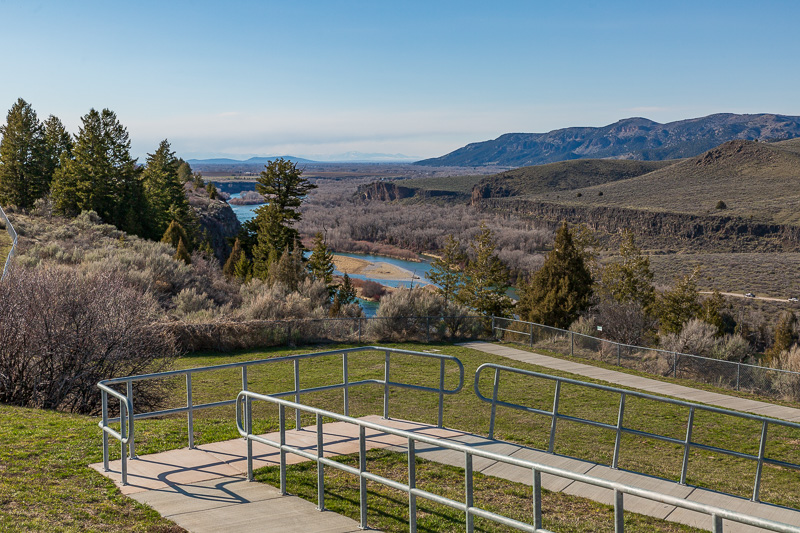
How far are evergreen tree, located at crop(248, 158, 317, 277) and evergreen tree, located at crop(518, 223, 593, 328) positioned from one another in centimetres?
2149

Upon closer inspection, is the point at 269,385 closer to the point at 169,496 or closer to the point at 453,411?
the point at 453,411

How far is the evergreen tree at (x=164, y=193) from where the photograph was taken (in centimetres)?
6344

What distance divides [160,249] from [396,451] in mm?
32537

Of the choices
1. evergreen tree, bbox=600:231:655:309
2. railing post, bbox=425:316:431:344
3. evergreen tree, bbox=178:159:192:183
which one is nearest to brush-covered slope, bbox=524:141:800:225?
evergreen tree, bbox=600:231:655:309

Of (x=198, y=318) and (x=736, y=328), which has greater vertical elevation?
(x=198, y=318)

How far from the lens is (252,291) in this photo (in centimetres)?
3206

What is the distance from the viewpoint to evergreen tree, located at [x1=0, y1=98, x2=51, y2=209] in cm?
5659

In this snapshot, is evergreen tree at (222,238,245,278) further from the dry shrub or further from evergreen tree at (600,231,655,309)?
the dry shrub

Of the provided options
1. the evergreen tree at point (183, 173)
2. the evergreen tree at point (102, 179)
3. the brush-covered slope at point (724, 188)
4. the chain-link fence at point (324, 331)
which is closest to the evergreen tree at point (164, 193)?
the evergreen tree at point (102, 179)

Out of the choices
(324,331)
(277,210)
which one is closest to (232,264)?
(277,210)

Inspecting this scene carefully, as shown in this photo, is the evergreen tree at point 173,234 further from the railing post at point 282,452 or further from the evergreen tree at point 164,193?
the railing post at point 282,452

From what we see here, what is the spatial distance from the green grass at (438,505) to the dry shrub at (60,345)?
689cm

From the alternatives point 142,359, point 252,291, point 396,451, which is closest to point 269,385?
point 142,359

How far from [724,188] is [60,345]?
392 feet
